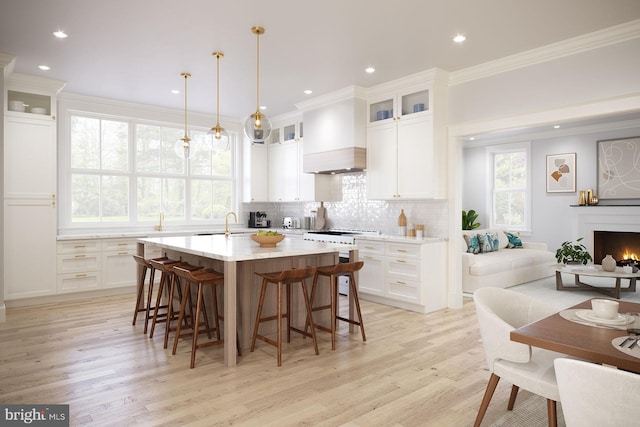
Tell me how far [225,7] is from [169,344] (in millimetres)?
3006

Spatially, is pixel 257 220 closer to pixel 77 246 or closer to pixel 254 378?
pixel 77 246

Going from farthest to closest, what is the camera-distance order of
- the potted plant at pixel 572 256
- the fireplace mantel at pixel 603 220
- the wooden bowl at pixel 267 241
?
the fireplace mantel at pixel 603 220, the potted plant at pixel 572 256, the wooden bowl at pixel 267 241

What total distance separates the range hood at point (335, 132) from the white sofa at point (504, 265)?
2185 mm

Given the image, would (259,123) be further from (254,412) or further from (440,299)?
(440,299)

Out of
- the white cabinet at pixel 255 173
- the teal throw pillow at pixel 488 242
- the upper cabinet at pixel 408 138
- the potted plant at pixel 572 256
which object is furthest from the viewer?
the white cabinet at pixel 255 173

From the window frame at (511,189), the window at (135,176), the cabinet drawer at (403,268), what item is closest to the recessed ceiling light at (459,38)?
the cabinet drawer at (403,268)

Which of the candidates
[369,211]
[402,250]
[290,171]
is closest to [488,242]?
[369,211]

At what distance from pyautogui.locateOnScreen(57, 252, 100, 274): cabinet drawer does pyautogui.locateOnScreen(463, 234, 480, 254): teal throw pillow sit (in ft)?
18.3

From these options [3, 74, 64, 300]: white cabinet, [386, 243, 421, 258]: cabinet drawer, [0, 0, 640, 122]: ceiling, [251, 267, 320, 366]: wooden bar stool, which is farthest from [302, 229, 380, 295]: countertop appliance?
[3, 74, 64, 300]: white cabinet

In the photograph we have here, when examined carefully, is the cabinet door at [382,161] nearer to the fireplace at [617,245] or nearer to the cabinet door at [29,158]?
the cabinet door at [29,158]

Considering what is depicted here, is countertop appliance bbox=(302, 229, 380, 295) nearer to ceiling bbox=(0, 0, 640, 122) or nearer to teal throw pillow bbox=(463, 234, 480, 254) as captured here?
teal throw pillow bbox=(463, 234, 480, 254)

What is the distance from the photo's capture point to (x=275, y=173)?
24.9 ft

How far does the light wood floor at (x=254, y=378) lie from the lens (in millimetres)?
2551

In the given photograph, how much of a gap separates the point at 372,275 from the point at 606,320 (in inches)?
140
